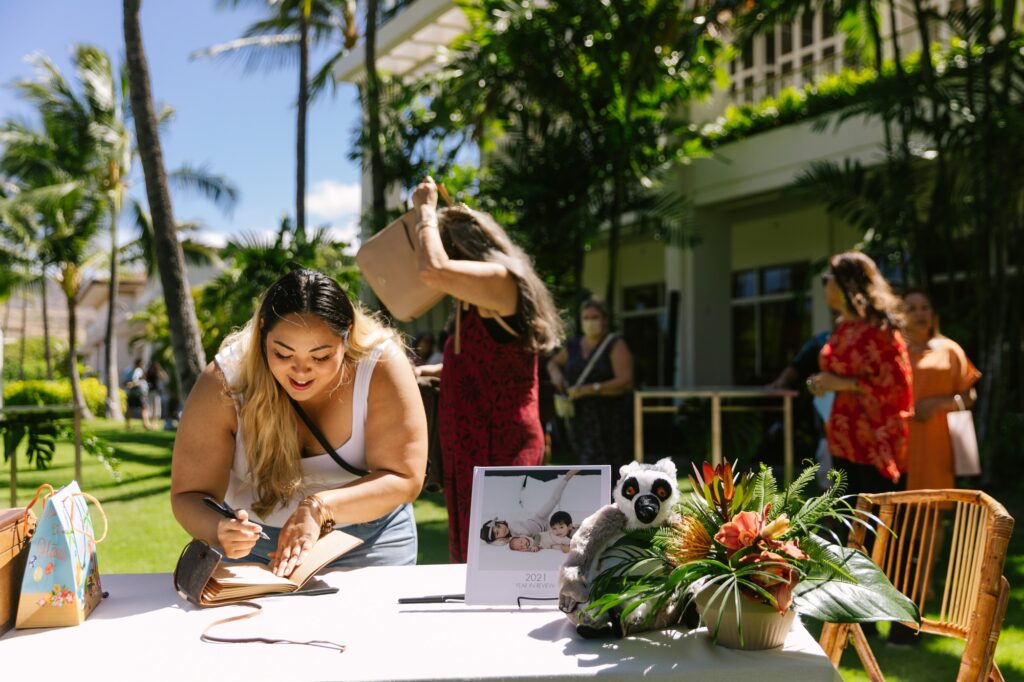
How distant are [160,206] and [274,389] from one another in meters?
6.07

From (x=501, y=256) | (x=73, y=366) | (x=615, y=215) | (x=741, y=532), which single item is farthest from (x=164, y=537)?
(x=73, y=366)

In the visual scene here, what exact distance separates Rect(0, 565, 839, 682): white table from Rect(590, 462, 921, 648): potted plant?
68 mm

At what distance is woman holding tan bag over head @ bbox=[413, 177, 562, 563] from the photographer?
3.02 metres

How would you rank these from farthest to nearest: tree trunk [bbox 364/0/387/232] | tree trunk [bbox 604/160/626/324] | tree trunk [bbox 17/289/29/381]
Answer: tree trunk [bbox 17/289/29/381]
tree trunk [bbox 364/0/387/232]
tree trunk [bbox 604/160/626/324]

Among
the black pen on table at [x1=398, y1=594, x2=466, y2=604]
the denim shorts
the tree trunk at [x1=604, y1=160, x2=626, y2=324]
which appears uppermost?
the tree trunk at [x1=604, y1=160, x2=626, y2=324]

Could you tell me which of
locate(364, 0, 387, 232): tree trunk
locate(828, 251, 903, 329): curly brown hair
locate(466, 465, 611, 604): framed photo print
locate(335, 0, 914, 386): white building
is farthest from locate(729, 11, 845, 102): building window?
locate(466, 465, 611, 604): framed photo print

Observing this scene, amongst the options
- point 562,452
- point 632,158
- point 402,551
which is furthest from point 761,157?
point 402,551

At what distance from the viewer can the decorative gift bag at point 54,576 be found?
1588 millimetres

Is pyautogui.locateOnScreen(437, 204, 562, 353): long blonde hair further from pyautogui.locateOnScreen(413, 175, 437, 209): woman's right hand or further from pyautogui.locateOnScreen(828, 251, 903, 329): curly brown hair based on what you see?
pyautogui.locateOnScreen(828, 251, 903, 329): curly brown hair

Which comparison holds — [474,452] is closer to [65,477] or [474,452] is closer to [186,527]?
[186,527]

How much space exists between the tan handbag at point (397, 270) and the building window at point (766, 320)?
426 inches

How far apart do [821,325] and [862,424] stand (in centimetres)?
926

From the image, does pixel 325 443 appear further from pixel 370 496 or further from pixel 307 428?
pixel 370 496

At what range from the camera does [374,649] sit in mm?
1467
